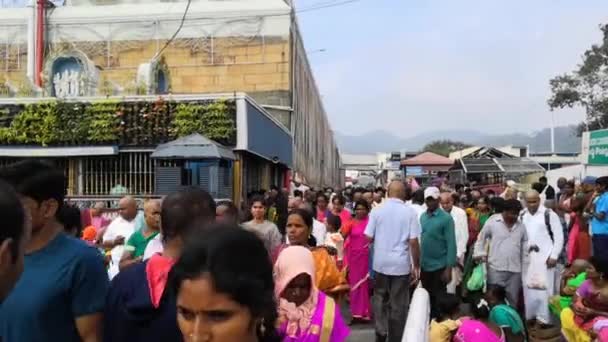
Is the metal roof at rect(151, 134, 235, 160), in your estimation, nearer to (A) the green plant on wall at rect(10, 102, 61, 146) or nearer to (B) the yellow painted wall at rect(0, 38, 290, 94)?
(A) the green plant on wall at rect(10, 102, 61, 146)

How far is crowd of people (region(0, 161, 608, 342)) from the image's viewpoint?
1996 mm

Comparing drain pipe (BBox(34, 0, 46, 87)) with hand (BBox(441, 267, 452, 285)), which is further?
drain pipe (BBox(34, 0, 46, 87))

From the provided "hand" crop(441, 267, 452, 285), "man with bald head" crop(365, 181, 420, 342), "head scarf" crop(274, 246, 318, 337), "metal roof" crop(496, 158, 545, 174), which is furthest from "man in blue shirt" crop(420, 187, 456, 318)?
"metal roof" crop(496, 158, 545, 174)

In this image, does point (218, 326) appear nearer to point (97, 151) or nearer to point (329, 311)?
point (329, 311)

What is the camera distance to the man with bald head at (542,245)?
316 inches

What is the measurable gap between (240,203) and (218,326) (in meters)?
14.0

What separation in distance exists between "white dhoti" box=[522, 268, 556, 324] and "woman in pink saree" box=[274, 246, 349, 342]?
506cm

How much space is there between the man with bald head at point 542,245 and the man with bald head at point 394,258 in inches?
59.3

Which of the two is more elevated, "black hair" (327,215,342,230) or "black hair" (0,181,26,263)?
"black hair" (0,181,26,263)

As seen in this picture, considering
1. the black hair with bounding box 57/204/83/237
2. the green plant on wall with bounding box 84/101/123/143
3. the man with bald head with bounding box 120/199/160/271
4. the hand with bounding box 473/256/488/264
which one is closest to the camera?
Result: the black hair with bounding box 57/204/83/237

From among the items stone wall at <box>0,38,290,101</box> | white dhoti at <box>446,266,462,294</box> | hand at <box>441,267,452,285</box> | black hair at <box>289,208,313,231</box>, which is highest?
stone wall at <box>0,38,290,101</box>

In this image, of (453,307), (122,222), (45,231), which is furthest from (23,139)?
(45,231)

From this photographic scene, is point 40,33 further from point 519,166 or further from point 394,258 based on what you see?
point 394,258

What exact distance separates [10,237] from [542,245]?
7.49 metres
